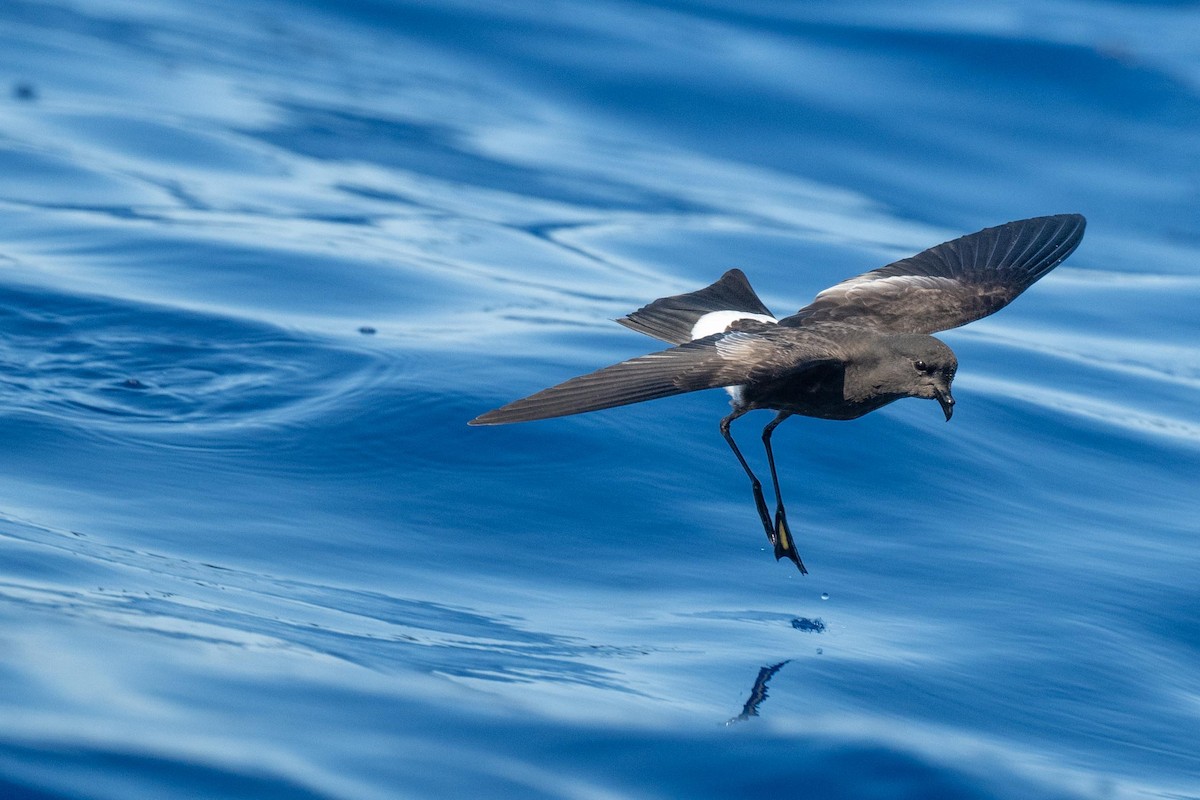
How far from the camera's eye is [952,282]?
21.1 ft

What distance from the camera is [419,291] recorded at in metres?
9.47

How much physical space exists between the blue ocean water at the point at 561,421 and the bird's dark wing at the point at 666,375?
3.52 ft

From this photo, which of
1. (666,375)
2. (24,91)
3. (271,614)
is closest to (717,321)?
(666,375)

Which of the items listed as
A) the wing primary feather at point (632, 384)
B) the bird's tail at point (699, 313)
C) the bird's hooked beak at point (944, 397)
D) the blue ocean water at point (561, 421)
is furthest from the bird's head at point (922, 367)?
the blue ocean water at point (561, 421)

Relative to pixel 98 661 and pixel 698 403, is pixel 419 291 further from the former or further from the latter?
pixel 98 661

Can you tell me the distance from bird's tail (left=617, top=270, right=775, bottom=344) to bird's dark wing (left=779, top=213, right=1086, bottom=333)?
21 cm

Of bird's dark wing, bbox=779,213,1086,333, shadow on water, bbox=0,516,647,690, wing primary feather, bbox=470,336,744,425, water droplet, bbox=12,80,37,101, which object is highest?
water droplet, bbox=12,80,37,101

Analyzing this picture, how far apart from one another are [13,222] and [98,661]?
6.06m

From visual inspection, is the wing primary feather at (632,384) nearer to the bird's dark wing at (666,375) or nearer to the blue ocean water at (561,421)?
the bird's dark wing at (666,375)

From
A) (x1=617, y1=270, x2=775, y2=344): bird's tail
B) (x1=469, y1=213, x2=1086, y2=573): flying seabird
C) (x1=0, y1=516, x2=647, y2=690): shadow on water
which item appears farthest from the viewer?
(x1=617, y1=270, x2=775, y2=344): bird's tail

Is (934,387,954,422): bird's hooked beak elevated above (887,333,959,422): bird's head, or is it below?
below

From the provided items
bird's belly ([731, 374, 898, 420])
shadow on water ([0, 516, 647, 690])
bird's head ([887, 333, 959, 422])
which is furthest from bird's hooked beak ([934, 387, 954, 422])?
shadow on water ([0, 516, 647, 690])

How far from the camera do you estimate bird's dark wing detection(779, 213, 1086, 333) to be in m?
6.07

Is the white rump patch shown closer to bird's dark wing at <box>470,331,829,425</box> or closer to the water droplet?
bird's dark wing at <box>470,331,829,425</box>
